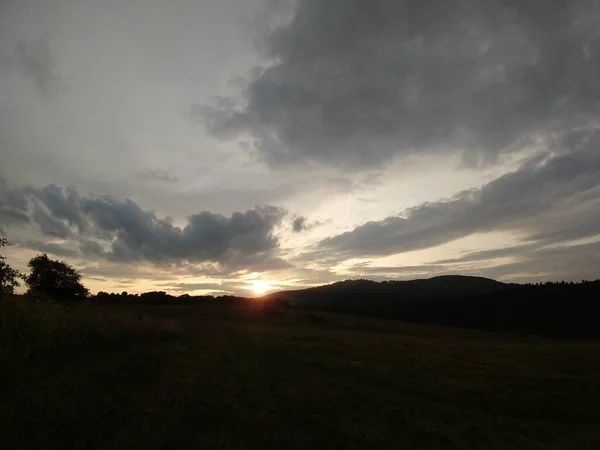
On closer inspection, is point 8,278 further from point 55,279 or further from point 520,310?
point 520,310

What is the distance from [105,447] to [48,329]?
16161mm

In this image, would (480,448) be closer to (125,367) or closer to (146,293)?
(125,367)

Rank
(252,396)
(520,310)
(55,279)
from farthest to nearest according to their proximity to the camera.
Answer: (520,310)
(55,279)
(252,396)

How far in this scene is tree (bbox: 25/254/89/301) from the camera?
105 m

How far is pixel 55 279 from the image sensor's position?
10838 centimetres

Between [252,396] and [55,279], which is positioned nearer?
[252,396]

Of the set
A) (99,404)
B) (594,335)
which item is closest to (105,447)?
(99,404)

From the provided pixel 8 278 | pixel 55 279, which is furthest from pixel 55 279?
pixel 8 278

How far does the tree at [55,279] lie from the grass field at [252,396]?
82.3 m

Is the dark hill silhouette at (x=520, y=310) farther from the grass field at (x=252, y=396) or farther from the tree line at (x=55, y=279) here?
the grass field at (x=252, y=396)

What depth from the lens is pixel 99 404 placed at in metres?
17.8

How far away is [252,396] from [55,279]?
10394 centimetres

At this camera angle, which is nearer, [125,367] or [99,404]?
[99,404]

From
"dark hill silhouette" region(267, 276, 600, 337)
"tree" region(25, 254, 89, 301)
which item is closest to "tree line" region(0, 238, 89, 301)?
"tree" region(25, 254, 89, 301)
